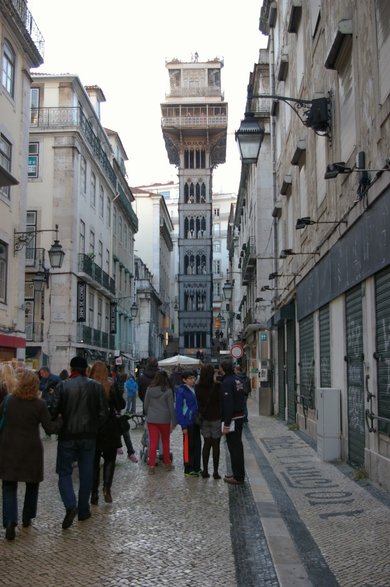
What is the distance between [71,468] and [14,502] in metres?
0.66

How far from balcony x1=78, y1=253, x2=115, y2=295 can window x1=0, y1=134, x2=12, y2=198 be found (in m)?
12.2

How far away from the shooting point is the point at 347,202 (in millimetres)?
10609

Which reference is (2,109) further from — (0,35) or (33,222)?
(33,222)

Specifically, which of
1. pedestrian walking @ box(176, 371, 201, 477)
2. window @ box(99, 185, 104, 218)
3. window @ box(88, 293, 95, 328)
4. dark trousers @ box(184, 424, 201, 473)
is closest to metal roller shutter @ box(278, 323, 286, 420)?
pedestrian walking @ box(176, 371, 201, 477)

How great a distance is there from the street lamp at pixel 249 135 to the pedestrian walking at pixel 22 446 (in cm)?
754

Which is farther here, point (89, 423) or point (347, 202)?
point (347, 202)

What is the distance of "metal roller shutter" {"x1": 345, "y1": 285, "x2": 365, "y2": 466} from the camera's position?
974cm

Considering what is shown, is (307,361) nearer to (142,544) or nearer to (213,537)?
(213,537)

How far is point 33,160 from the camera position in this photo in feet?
111

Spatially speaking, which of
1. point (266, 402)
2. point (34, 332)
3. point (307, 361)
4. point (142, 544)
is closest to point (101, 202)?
point (34, 332)

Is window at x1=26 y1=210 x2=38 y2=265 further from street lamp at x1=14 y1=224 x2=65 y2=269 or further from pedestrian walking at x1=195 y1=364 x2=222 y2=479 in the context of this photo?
pedestrian walking at x1=195 y1=364 x2=222 y2=479

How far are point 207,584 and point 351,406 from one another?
6028 mm

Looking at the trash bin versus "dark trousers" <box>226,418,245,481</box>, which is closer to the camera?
"dark trousers" <box>226,418,245,481</box>

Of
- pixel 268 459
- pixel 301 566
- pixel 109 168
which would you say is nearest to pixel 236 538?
pixel 301 566
